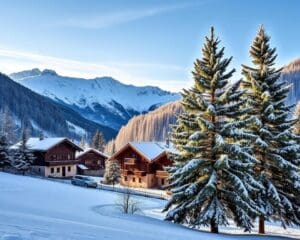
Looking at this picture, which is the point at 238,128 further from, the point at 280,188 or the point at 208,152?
the point at 280,188

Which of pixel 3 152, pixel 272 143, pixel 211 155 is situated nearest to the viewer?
pixel 211 155

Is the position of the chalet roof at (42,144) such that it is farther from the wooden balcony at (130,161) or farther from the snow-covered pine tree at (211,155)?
the snow-covered pine tree at (211,155)

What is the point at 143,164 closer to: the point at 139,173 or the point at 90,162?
the point at 139,173

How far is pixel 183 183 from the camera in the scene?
23.9 meters

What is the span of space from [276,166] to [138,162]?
44.0m

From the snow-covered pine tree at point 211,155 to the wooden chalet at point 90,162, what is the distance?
6040 cm

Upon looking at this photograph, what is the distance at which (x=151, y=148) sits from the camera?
70.2 m

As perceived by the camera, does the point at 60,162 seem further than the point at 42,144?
No

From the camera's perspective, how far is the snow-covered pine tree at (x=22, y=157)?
61406mm

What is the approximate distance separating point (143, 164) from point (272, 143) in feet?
139

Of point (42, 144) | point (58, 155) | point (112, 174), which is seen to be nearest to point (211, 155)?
point (112, 174)

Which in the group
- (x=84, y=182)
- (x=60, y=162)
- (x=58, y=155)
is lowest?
(x=84, y=182)

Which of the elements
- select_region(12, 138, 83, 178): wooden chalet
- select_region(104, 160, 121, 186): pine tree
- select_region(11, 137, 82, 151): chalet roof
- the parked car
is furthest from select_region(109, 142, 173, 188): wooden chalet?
the parked car

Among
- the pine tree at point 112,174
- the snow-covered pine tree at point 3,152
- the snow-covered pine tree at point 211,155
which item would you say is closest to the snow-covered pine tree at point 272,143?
the snow-covered pine tree at point 211,155
